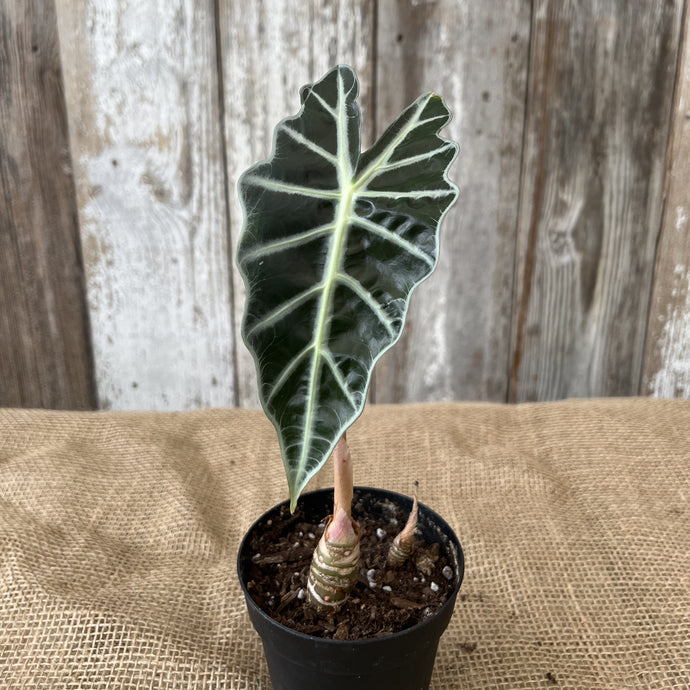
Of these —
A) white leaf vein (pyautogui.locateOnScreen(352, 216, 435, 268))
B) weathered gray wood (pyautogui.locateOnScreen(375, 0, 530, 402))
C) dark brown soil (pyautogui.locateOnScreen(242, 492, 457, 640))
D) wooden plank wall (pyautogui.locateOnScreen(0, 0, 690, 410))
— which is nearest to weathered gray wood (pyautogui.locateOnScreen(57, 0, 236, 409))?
wooden plank wall (pyautogui.locateOnScreen(0, 0, 690, 410))

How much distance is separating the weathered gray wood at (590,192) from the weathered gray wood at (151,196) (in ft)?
2.16

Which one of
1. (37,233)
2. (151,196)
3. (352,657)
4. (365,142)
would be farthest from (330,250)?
(37,233)

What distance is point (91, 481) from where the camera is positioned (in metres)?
1.03

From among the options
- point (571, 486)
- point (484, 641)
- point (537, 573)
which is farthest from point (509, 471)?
point (484, 641)

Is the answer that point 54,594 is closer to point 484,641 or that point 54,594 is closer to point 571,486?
point 484,641

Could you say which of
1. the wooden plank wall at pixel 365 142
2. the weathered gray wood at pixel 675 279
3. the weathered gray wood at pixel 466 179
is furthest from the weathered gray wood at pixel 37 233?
the weathered gray wood at pixel 675 279

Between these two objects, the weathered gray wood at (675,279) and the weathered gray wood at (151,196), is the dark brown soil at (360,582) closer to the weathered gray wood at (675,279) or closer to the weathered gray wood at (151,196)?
the weathered gray wood at (151,196)

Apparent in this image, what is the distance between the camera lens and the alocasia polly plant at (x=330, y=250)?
49cm

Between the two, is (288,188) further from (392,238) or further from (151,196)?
(151,196)

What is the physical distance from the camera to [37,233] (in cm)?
149

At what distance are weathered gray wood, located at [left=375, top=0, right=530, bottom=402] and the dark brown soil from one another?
2.77 feet

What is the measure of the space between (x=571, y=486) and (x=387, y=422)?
0.32 meters

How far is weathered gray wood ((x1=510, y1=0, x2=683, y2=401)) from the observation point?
135cm

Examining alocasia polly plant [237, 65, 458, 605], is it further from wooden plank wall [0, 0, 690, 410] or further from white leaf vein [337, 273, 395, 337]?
wooden plank wall [0, 0, 690, 410]
